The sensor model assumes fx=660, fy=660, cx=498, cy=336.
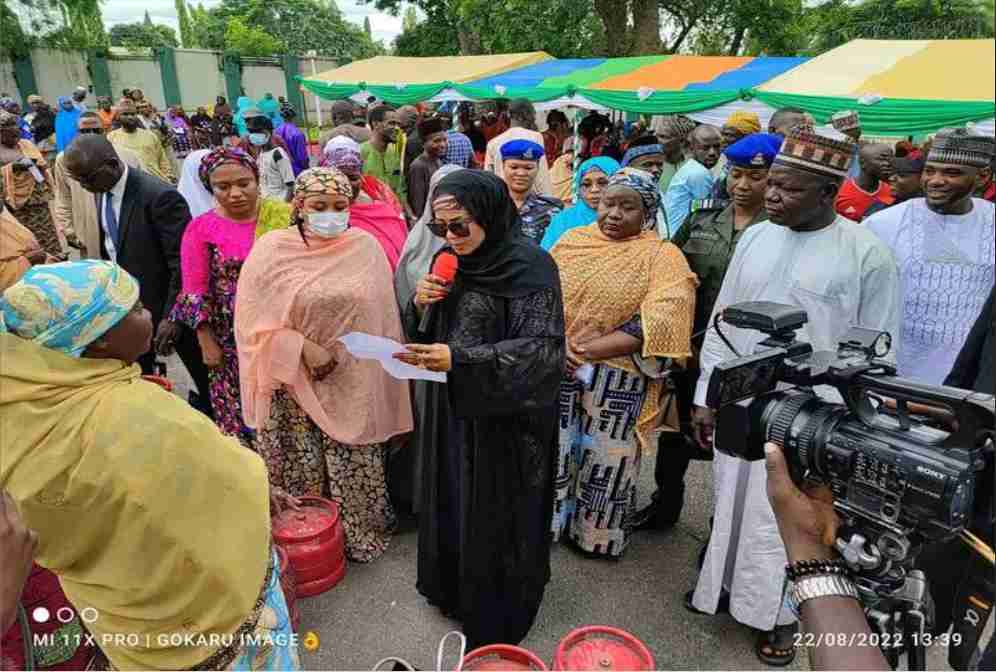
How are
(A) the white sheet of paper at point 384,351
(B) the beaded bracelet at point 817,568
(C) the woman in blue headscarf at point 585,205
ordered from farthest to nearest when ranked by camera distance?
(C) the woman in blue headscarf at point 585,205, (A) the white sheet of paper at point 384,351, (B) the beaded bracelet at point 817,568

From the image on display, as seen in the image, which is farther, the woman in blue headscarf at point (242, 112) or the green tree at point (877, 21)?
the green tree at point (877, 21)

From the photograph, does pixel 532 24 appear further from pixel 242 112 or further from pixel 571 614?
pixel 571 614

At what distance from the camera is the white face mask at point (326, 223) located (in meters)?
2.80

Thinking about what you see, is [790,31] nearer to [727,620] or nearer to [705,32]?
[705,32]

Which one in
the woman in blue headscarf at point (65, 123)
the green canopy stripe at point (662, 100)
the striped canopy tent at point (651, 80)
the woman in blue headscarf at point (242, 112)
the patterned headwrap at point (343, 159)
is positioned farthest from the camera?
the woman in blue headscarf at point (65, 123)

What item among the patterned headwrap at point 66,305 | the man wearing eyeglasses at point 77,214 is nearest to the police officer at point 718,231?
the patterned headwrap at point 66,305

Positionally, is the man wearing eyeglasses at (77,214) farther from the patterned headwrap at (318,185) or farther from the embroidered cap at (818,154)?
the embroidered cap at (818,154)

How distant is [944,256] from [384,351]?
2.30m

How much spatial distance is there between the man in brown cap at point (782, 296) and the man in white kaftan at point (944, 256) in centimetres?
61

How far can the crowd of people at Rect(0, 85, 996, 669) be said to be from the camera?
4.49 feet

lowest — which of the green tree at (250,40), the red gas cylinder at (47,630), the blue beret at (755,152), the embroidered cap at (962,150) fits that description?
the red gas cylinder at (47,630)

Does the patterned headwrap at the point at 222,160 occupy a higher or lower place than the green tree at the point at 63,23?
lower

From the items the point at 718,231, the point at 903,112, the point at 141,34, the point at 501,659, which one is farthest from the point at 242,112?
the point at 141,34

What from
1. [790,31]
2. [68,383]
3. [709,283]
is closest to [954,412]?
[68,383]
